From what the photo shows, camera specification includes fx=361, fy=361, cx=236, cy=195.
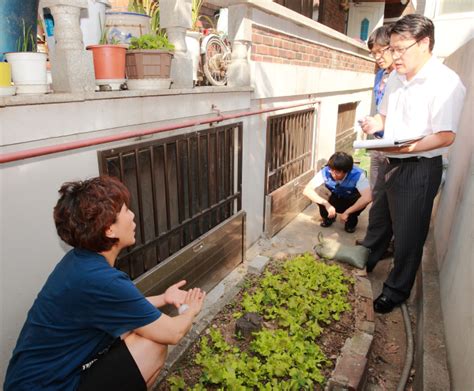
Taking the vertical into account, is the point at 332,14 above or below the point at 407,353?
above

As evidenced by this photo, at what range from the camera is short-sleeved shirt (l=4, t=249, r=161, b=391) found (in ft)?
5.39

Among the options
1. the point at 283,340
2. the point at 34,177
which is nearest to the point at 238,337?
the point at 283,340

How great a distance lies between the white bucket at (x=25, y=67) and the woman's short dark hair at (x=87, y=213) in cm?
75

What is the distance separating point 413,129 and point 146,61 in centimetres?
221

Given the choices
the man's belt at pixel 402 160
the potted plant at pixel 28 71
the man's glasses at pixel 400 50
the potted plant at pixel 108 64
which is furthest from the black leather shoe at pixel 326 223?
the potted plant at pixel 28 71

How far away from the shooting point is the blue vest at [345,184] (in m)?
5.12

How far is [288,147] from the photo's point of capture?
5.53m

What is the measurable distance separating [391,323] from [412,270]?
1.88 feet

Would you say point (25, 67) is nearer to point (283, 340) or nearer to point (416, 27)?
point (283, 340)

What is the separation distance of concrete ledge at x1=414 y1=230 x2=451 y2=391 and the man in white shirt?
0.23 m

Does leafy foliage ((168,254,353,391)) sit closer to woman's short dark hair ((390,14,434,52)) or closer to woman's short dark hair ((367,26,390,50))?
woman's short dark hair ((390,14,434,52))

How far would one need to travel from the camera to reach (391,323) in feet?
11.3

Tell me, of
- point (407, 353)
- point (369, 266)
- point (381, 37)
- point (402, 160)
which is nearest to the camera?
point (407, 353)

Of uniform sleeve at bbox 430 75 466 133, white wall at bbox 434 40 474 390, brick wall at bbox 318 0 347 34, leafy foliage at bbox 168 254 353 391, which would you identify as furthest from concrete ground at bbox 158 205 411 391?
brick wall at bbox 318 0 347 34
